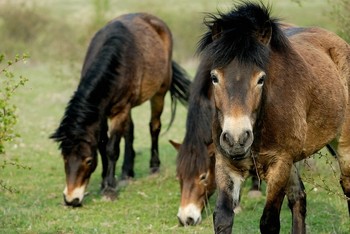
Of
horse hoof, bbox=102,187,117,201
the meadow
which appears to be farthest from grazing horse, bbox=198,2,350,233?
horse hoof, bbox=102,187,117,201

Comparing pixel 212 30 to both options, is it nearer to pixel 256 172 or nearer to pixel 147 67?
pixel 256 172

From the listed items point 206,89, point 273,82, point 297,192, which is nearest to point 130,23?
point 206,89

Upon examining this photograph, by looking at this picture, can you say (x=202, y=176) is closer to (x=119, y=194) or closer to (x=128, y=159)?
(x=119, y=194)

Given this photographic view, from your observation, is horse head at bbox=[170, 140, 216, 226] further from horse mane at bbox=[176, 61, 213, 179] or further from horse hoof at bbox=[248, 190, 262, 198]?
horse hoof at bbox=[248, 190, 262, 198]

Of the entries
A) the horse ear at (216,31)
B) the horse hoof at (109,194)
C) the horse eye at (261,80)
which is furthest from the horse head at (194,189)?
the horse eye at (261,80)

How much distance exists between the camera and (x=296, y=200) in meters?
7.48

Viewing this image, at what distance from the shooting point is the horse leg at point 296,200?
7.36 metres

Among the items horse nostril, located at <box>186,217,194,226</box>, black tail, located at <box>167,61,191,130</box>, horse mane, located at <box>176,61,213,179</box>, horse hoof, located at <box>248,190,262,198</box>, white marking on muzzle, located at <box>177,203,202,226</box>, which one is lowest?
black tail, located at <box>167,61,191,130</box>

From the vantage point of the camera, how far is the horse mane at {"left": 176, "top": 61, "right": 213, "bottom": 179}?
8594 mm

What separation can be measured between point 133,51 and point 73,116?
6.84 feet

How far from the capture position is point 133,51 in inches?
454

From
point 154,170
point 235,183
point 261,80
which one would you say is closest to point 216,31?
point 261,80

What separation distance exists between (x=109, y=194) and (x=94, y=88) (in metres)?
1.70

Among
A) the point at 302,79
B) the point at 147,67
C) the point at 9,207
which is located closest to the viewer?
the point at 302,79
